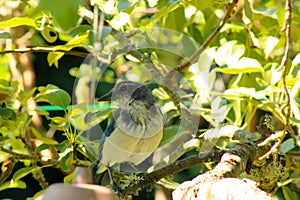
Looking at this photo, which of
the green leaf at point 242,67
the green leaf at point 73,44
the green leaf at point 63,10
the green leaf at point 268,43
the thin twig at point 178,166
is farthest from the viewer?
the green leaf at point 268,43

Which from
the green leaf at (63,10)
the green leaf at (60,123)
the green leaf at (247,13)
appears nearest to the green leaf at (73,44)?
the green leaf at (60,123)

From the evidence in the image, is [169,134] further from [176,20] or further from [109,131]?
[176,20]

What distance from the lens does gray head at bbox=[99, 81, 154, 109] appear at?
1037mm

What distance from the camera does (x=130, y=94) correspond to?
1.03m

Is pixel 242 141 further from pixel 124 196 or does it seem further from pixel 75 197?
pixel 75 197

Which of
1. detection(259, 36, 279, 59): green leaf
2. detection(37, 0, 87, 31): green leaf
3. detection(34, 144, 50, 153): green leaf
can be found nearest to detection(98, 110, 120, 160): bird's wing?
detection(34, 144, 50, 153): green leaf

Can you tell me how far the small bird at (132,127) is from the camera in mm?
1021

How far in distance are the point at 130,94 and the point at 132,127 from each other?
67 millimetres

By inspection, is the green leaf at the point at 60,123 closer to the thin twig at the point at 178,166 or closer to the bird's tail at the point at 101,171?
the bird's tail at the point at 101,171

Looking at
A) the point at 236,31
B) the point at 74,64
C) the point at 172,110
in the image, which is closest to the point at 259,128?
the point at 172,110

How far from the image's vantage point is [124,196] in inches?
36.3

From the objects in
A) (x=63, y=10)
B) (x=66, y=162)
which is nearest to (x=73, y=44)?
(x=66, y=162)

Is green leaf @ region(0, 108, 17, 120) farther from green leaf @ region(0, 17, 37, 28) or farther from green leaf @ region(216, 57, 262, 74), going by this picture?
green leaf @ region(216, 57, 262, 74)

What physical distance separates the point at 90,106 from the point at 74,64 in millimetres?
1209
